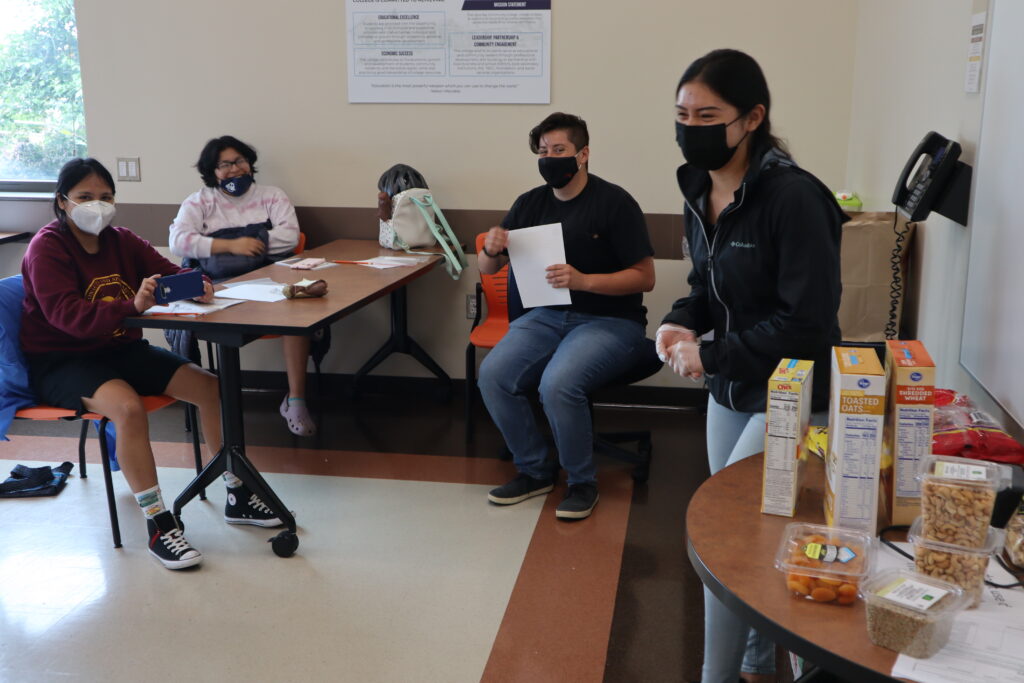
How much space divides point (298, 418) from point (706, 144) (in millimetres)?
2725

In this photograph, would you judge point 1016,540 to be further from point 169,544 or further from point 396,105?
point 396,105

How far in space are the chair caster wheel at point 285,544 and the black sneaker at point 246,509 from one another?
22cm

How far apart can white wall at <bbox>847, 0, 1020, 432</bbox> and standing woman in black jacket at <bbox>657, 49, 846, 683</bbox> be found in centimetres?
50

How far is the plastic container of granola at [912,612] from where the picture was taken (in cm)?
100

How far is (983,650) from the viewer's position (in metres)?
1.02

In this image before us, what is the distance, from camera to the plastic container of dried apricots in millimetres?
1115

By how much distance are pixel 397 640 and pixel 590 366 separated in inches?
44.6

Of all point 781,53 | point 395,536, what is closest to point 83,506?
point 395,536

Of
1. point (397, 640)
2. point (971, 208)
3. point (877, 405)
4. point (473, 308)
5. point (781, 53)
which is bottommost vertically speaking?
→ point (397, 640)

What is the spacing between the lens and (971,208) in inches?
82.1

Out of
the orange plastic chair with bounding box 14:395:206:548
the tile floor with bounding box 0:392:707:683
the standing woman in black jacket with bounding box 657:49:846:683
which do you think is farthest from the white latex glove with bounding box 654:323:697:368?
the orange plastic chair with bounding box 14:395:206:548

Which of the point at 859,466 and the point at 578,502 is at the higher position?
the point at 859,466

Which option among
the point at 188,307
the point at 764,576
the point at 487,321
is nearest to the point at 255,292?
the point at 188,307

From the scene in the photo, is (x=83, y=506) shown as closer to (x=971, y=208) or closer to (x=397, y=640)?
(x=397, y=640)
